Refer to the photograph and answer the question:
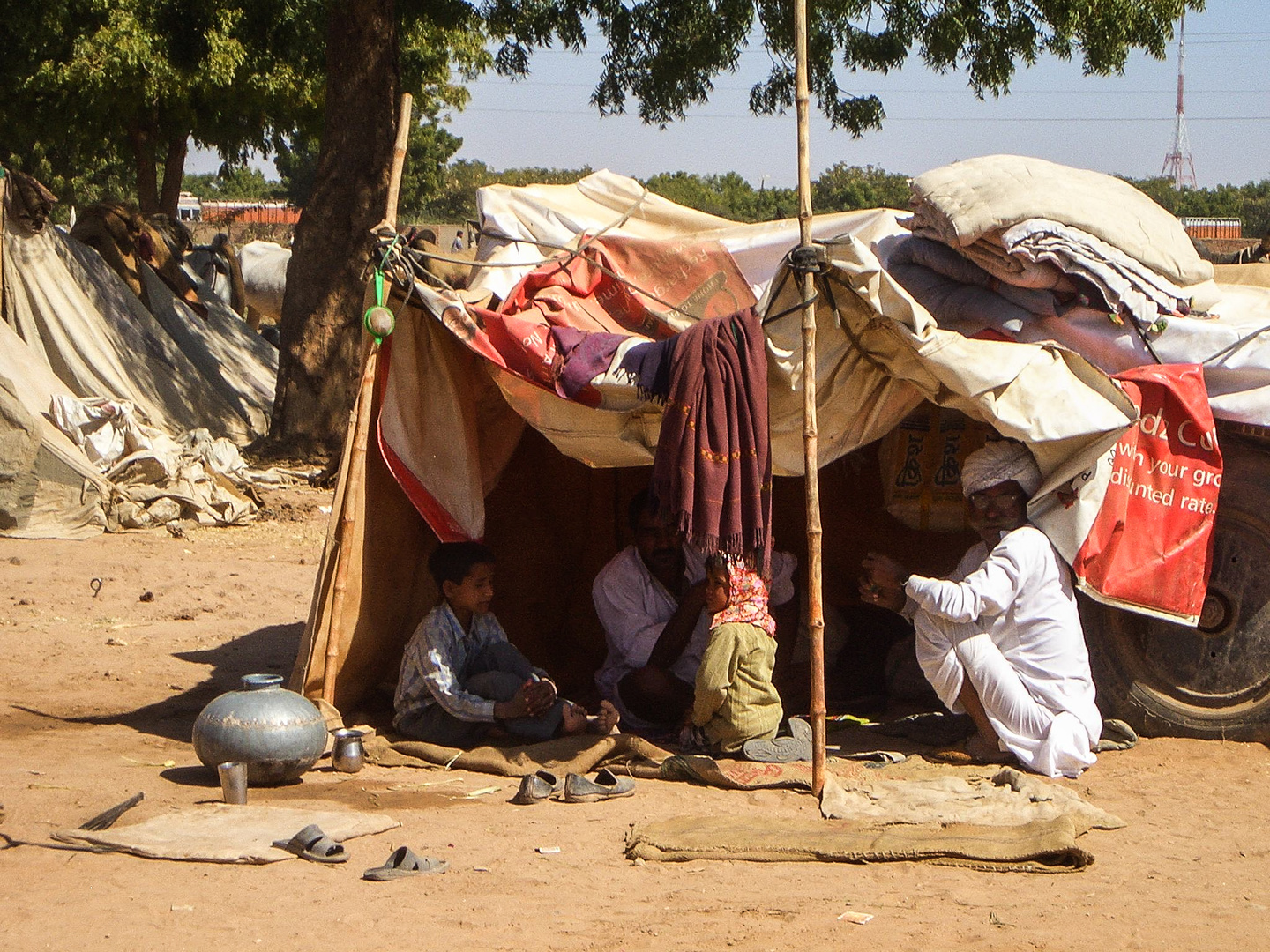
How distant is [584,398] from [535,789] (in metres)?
1.43

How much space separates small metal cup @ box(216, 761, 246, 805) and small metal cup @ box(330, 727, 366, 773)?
57 centimetres

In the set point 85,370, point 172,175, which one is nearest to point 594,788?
point 85,370

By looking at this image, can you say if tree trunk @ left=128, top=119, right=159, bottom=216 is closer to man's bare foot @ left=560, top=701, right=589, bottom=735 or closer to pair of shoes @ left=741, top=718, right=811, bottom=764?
man's bare foot @ left=560, top=701, right=589, bottom=735

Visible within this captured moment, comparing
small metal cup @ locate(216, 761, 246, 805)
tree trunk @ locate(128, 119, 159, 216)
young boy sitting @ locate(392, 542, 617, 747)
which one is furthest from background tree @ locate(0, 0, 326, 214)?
small metal cup @ locate(216, 761, 246, 805)

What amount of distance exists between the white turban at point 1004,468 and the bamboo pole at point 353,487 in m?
2.27

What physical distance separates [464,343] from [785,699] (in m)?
2.16

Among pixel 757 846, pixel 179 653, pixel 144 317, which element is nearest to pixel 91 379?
pixel 144 317

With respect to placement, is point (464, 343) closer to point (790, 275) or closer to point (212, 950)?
point (790, 275)

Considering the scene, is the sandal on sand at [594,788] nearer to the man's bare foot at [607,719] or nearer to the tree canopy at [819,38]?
the man's bare foot at [607,719]

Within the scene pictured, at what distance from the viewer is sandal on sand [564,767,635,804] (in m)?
4.85

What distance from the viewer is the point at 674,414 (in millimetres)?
5055

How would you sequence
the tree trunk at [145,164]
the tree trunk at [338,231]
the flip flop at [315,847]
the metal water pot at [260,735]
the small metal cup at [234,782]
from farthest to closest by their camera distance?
the tree trunk at [145,164], the tree trunk at [338,231], the metal water pot at [260,735], the small metal cup at [234,782], the flip flop at [315,847]

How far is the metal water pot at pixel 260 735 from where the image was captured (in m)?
4.82

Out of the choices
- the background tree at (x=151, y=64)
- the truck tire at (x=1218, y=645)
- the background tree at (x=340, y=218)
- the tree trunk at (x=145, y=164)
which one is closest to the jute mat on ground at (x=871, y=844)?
the truck tire at (x=1218, y=645)
